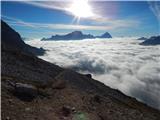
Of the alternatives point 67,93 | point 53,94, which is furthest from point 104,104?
point 53,94

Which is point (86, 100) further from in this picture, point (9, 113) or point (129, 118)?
point (9, 113)

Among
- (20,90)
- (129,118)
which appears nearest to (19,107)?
(20,90)

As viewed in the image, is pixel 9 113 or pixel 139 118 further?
pixel 139 118

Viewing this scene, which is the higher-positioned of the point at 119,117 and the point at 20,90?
the point at 20,90

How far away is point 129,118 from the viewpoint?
27.0 metres

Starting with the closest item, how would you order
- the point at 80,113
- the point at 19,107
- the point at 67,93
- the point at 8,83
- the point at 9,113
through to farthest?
the point at 9,113 < the point at 19,107 < the point at 80,113 < the point at 8,83 < the point at 67,93

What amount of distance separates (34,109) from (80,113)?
4.50 metres

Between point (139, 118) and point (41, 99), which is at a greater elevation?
point (41, 99)

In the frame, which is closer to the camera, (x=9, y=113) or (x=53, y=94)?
(x=9, y=113)

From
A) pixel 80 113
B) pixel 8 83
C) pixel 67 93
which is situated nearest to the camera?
pixel 80 113

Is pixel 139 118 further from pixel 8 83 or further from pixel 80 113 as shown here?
pixel 8 83

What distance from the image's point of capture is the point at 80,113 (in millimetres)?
→ 22734

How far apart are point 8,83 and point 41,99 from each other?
4.60 m

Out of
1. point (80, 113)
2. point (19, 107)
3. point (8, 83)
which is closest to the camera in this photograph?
point (19, 107)
